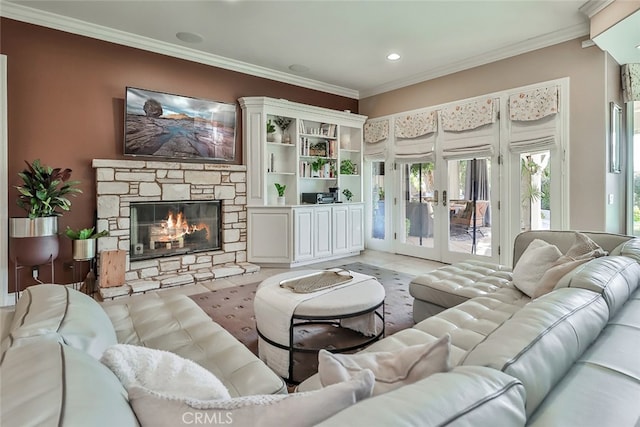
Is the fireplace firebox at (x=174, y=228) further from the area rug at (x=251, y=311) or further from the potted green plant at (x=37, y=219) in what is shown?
the area rug at (x=251, y=311)

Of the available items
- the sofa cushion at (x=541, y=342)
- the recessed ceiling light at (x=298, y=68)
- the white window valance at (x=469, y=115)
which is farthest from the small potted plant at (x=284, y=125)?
the sofa cushion at (x=541, y=342)

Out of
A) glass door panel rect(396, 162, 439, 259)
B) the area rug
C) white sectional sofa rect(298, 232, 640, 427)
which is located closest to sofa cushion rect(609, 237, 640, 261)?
white sectional sofa rect(298, 232, 640, 427)

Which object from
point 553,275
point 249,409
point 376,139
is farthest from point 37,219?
point 376,139

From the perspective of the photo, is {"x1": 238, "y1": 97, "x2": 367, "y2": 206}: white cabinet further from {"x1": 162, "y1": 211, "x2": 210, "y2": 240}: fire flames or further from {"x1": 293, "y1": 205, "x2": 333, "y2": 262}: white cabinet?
{"x1": 162, "y1": 211, "x2": 210, "y2": 240}: fire flames

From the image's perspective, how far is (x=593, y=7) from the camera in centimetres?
329

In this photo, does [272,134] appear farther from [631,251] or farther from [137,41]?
[631,251]

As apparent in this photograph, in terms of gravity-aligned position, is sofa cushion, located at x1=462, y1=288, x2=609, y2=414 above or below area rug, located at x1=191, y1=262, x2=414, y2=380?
above

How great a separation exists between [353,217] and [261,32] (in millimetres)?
3163

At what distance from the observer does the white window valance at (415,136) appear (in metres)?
5.29

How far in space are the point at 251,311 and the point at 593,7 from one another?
14.4 ft

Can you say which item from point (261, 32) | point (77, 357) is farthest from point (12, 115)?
point (77, 357)

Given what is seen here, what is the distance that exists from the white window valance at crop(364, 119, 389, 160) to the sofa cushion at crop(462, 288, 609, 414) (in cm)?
507

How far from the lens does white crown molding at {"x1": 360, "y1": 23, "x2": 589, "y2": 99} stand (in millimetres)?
3846

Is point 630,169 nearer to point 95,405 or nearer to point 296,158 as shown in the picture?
point 296,158
